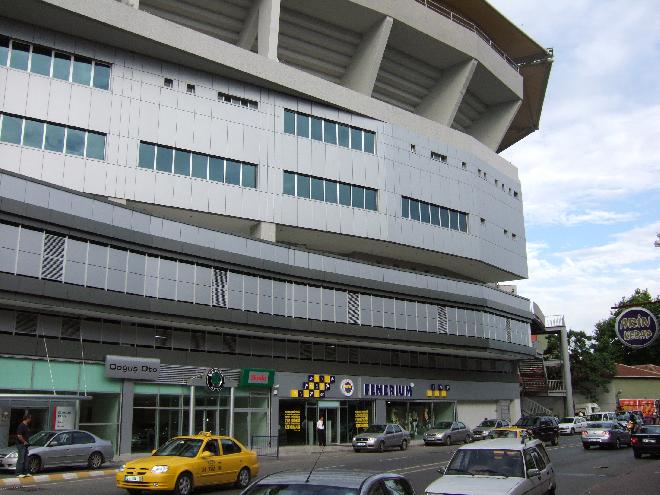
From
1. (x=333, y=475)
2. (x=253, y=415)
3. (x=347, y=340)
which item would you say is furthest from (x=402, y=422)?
(x=333, y=475)

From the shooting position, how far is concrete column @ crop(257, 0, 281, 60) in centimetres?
4038

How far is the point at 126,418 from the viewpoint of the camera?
30531mm

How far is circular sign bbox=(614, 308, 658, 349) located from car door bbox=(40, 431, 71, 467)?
18408mm

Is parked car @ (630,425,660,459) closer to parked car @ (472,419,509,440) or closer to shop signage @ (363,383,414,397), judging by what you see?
parked car @ (472,419,509,440)

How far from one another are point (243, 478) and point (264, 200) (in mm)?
23273

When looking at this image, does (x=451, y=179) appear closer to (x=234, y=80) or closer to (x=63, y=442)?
(x=234, y=80)

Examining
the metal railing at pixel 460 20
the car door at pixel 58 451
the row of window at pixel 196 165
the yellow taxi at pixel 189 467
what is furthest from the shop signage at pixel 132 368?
the metal railing at pixel 460 20

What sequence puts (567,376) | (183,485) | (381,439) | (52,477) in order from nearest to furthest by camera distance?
1. (183,485)
2. (52,477)
3. (381,439)
4. (567,376)

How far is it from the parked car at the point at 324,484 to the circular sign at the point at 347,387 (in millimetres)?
34329

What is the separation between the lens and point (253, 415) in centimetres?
3662

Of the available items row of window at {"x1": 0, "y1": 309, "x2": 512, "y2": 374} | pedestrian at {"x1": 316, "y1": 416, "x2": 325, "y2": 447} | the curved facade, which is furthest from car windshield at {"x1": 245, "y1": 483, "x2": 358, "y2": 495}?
pedestrian at {"x1": 316, "y1": 416, "x2": 325, "y2": 447}

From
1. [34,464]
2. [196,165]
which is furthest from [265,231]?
[34,464]

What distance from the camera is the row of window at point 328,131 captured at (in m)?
41.9

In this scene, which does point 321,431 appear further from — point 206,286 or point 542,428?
point 542,428
